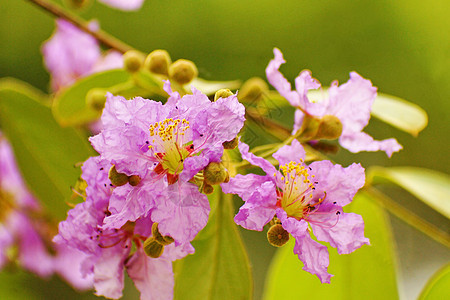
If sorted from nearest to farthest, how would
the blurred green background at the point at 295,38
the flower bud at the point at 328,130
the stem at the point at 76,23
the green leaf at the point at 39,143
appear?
the flower bud at the point at 328,130 → the stem at the point at 76,23 → the green leaf at the point at 39,143 → the blurred green background at the point at 295,38

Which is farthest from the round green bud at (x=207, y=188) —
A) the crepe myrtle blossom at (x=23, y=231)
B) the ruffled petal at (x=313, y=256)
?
the crepe myrtle blossom at (x=23, y=231)

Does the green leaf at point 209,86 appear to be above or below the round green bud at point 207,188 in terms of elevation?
below

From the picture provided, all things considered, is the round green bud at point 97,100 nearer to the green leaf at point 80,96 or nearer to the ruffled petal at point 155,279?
the green leaf at point 80,96

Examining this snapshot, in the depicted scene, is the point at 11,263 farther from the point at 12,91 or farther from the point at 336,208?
the point at 336,208

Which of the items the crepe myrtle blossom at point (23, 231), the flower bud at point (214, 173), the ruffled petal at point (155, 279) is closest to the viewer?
the flower bud at point (214, 173)

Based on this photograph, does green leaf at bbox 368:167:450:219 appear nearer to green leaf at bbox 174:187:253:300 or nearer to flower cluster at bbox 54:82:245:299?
green leaf at bbox 174:187:253:300

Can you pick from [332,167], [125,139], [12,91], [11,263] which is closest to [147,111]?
[125,139]

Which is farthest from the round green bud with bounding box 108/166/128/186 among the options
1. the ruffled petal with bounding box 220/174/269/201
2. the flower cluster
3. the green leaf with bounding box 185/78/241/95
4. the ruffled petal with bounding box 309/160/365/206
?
the green leaf with bounding box 185/78/241/95
